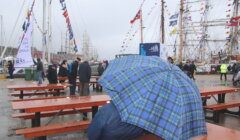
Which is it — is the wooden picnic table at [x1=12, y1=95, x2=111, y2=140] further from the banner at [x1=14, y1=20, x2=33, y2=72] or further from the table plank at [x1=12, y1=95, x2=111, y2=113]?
the banner at [x1=14, y1=20, x2=33, y2=72]

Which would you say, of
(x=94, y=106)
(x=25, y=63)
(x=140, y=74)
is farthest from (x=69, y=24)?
(x=140, y=74)

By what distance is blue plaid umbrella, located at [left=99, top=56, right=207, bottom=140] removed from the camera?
318 centimetres

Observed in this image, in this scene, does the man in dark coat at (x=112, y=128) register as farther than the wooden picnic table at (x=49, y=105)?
No

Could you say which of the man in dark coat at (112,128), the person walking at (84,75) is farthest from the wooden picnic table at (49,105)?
the person walking at (84,75)

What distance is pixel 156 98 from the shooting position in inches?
128

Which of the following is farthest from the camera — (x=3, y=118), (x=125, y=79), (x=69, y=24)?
(x=69, y=24)

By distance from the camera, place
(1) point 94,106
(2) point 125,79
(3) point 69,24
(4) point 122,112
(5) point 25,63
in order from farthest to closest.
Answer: (3) point 69,24
(5) point 25,63
(1) point 94,106
(2) point 125,79
(4) point 122,112

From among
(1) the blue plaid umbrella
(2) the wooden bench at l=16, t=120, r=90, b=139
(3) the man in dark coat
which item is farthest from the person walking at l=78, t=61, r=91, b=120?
(3) the man in dark coat

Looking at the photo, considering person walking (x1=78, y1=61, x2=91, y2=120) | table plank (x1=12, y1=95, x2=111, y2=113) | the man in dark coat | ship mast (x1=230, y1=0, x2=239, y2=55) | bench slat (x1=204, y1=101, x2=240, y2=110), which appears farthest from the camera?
ship mast (x1=230, y1=0, x2=239, y2=55)

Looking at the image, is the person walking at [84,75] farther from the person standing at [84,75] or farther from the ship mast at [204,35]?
the ship mast at [204,35]

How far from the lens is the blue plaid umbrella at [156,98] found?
318 cm

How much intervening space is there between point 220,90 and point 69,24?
63.5ft

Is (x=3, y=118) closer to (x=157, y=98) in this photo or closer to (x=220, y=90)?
(x=220, y=90)

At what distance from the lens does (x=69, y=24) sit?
29312 millimetres
